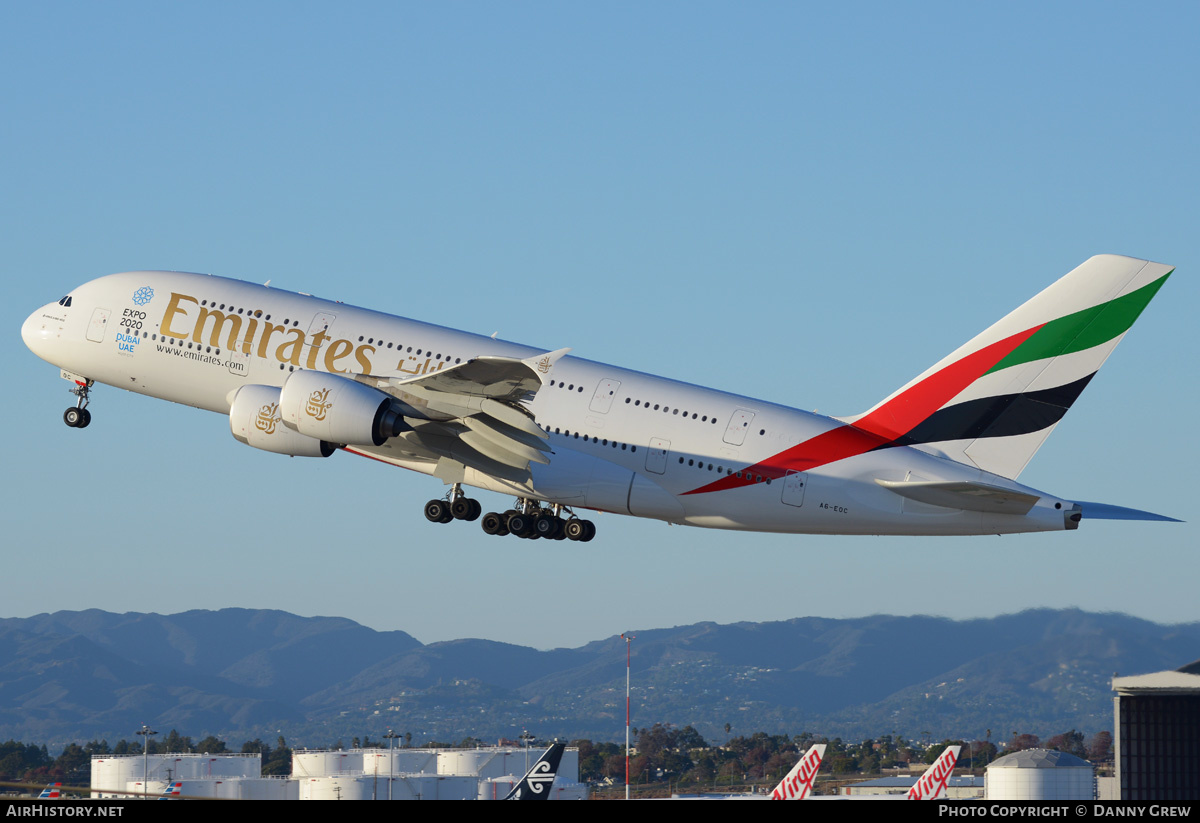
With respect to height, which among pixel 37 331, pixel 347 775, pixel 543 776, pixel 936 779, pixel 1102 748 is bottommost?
pixel 1102 748

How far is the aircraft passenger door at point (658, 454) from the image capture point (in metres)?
37.5

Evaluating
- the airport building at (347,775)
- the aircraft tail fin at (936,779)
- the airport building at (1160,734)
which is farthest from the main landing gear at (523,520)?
the airport building at (1160,734)

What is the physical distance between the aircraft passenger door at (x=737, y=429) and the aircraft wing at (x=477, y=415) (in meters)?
5.00

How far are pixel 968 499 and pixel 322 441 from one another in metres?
17.1

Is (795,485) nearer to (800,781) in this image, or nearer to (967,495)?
(967,495)

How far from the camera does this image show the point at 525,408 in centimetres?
3747

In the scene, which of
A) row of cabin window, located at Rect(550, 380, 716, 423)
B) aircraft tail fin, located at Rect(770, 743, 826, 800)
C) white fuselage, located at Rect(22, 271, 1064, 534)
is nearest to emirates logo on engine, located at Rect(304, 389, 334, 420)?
white fuselage, located at Rect(22, 271, 1064, 534)

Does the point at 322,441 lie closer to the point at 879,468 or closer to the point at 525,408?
the point at 525,408

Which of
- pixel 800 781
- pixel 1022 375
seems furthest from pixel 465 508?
pixel 800 781

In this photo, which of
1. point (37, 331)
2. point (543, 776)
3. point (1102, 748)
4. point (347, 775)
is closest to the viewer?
point (37, 331)

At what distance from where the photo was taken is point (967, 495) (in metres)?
35.4

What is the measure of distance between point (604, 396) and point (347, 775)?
37.5 meters

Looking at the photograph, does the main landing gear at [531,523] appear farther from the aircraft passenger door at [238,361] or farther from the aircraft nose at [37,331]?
the aircraft nose at [37,331]
